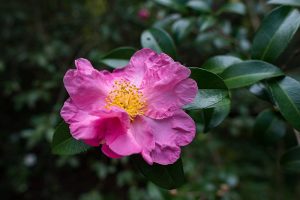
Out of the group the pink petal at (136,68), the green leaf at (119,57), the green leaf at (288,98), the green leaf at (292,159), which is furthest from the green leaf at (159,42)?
the green leaf at (292,159)

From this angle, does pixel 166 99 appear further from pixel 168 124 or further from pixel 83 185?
pixel 83 185

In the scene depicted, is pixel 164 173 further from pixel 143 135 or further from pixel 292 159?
pixel 292 159

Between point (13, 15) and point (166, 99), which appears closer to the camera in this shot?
point (166, 99)

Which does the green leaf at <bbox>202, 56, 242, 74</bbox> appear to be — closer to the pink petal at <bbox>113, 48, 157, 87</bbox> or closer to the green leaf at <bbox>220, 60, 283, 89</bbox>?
the green leaf at <bbox>220, 60, 283, 89</bbox>

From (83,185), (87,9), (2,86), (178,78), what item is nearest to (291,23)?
(178,78)

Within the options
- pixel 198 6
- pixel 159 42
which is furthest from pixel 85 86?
pixel 198 6

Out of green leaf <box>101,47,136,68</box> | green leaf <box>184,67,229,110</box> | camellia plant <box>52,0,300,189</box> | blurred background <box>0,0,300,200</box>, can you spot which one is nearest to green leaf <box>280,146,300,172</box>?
camellia plant <box>52,0,300,189</box>

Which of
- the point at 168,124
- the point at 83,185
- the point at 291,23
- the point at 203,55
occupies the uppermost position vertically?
the point at 291,23

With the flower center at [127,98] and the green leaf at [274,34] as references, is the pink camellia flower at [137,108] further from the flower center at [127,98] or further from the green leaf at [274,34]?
the green leaf at [274,34]
